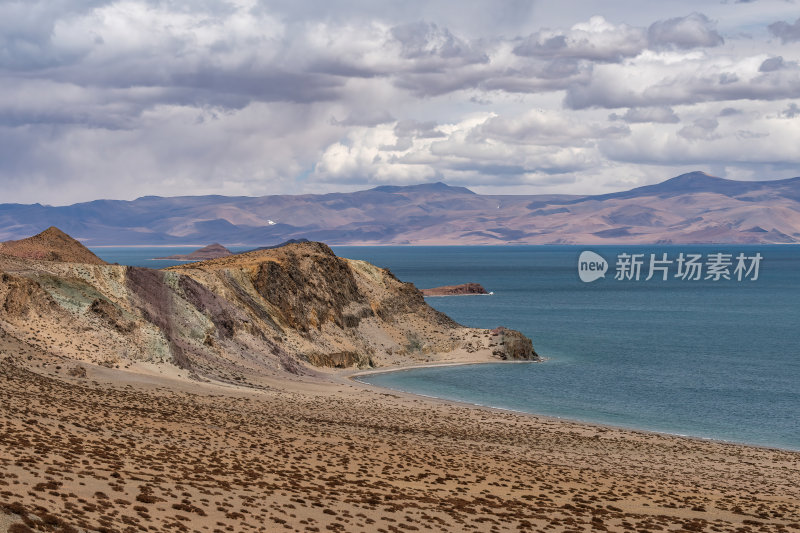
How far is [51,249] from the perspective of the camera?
89.0 meters

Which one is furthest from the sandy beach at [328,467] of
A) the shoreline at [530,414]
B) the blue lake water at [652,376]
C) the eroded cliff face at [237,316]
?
the blue lake water at [652,376]

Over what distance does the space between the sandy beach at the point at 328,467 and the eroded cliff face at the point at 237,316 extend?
212 inches

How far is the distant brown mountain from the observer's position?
86.6m

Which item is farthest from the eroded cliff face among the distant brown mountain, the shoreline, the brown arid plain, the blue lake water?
the blue lake water

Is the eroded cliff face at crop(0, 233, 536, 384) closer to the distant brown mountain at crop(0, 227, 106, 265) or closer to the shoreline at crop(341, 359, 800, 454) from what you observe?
the shoreline at crop(341, 359, 800, 454)

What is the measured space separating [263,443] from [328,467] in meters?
4.70

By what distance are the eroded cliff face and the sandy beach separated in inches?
212

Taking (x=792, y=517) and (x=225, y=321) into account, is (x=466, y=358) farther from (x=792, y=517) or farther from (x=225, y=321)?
(x=792, y=517)

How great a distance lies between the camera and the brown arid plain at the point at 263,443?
92.1ft

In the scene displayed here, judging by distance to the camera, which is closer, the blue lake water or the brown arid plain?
the brown arid plain

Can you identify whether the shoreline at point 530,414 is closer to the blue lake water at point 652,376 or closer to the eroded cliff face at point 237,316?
the blue lake water at point 652,376

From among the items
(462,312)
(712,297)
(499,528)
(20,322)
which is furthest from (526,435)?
(712,297)

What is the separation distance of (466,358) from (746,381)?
2665 cm

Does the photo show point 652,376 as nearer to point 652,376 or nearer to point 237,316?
point 652,376
